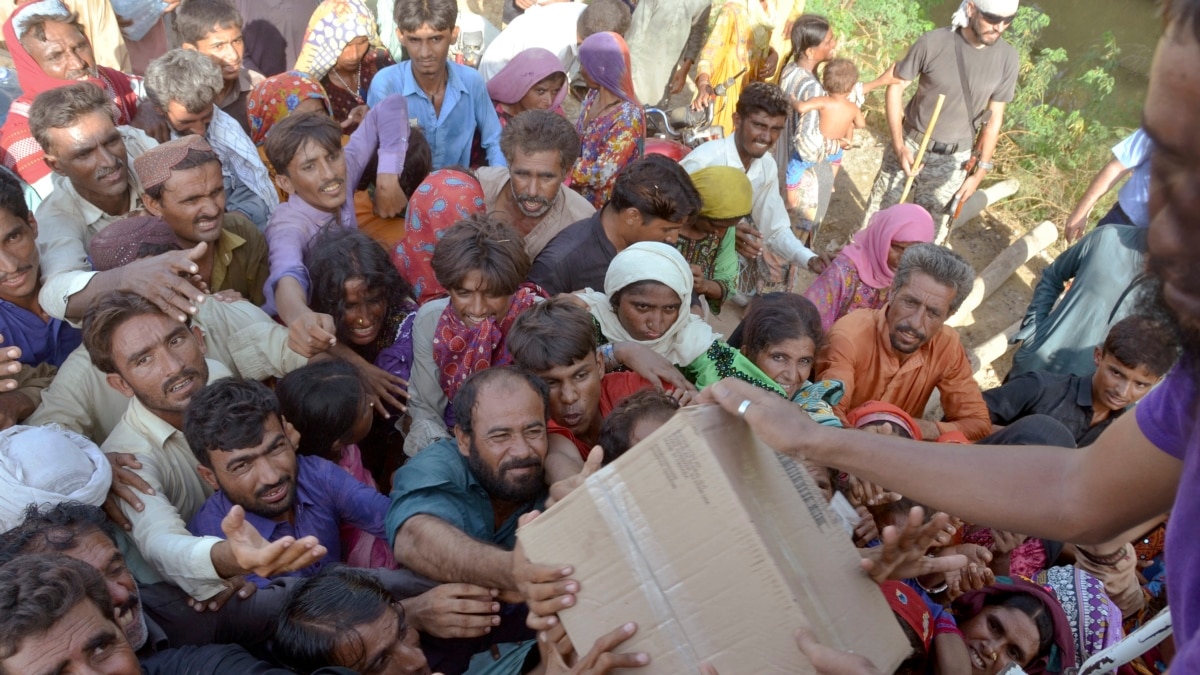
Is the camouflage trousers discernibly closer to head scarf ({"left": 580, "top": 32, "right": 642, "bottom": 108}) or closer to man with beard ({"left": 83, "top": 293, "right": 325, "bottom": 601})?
head scarf ({"left": 580, "top": 32, "right": 642, "bottom": 108})

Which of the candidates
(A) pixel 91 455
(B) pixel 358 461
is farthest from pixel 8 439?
(B) pixel 358 461

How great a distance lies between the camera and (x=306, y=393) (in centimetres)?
321

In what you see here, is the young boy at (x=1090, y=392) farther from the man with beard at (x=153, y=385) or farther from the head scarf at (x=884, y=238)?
the man with beard at (x=153, y=385)

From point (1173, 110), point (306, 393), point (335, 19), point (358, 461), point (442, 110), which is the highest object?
point (1173, 110)

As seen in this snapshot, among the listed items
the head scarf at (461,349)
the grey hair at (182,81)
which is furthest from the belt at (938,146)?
the grey hair at (182,81)

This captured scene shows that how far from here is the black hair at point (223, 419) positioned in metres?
2.71

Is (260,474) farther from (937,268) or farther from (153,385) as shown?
(937,268)

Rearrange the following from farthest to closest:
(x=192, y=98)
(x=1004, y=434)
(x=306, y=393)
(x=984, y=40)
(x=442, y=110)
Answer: (x=984, y=40) < (x=442, y=110) < (x=192, y=98) < (x=1004, y=434) < (x=306, y=393)

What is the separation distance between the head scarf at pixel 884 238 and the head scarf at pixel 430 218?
86.7 inches

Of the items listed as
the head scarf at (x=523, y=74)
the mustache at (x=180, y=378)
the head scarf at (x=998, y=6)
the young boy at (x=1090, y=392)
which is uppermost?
the head scarf at (x=998, y=6)

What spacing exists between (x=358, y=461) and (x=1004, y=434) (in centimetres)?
274

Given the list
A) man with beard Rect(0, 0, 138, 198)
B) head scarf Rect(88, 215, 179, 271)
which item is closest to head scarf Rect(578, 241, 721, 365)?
head scarf Rect(88, 215, 179, 271)

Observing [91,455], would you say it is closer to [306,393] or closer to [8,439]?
[8,439]

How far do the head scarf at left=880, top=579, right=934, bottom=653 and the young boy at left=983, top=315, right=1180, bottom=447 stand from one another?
5.95 ft
